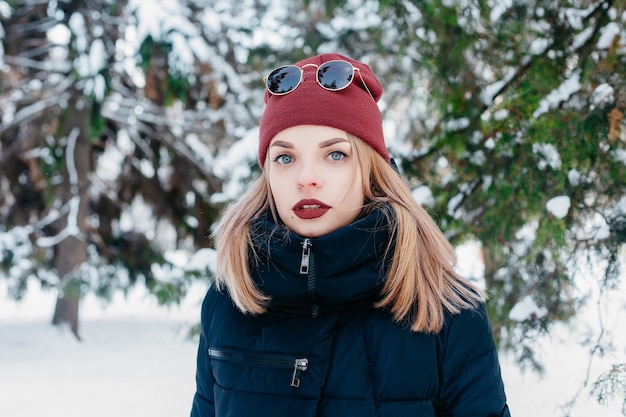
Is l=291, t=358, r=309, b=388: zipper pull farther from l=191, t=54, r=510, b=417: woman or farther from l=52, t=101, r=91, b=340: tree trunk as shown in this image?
l=52, t=101, r=91, b=340: tree trunk

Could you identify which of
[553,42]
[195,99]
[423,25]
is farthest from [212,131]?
[553,42]

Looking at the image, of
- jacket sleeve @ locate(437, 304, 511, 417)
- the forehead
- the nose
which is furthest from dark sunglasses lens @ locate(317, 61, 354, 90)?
jacket sleeve @ locate(437, 304, 511, 417)

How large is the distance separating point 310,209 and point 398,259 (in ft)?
Result: 0.96

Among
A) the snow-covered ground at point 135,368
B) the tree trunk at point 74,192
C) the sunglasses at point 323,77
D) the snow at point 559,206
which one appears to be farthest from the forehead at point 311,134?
the tree trunk at point 74,192

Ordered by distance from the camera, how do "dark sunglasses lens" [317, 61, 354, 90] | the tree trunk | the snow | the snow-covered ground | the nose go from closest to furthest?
1. the nose
2. "dark sunglasses lens" [317, 61, 354, 90]
3. the snow
4. the snow-covered ground
5. the tree trunk

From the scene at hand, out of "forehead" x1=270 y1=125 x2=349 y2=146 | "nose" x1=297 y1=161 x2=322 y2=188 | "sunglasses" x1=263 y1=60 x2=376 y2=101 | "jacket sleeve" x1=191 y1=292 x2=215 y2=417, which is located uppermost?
"sunglasses" x1=263 y1=60 x2=376 y2=101

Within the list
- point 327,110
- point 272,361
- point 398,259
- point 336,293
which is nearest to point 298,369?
point 272,361

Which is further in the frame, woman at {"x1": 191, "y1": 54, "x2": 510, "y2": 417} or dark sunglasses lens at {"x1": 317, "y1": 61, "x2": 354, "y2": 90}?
dark sunglasses lens at {"x1": 317, "y1": 61, "x2": 354, "y2": 90}

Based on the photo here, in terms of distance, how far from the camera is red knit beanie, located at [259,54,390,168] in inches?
71.4

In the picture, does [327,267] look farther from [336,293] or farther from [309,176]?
[309,176]

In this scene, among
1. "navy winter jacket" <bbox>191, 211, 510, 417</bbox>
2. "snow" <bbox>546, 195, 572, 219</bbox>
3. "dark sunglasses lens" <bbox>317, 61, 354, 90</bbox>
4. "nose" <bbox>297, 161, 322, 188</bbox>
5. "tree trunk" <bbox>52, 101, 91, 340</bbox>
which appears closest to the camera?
"navy winter jacket" <bbox>191, 211, 510, 417</bbox>

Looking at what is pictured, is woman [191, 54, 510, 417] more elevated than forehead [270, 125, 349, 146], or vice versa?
forehead [270, 125, 349, 146]

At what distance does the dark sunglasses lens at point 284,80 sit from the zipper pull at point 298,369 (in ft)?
2.69

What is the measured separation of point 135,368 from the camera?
7922 mm
